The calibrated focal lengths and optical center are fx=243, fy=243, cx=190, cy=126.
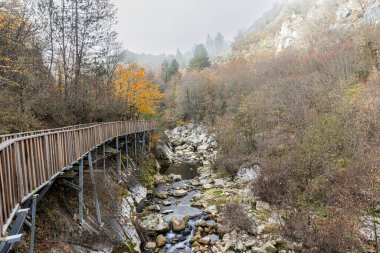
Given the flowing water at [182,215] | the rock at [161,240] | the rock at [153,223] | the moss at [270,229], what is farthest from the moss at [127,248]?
the moss at [270,229]

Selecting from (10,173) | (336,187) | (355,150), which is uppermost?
(10,173)

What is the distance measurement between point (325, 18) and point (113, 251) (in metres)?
56.7

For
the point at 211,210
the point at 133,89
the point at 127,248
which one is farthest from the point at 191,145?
the point at 127,248

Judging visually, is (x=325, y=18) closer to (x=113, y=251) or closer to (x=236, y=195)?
(x=236, y=195)

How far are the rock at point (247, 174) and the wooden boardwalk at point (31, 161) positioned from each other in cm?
1390

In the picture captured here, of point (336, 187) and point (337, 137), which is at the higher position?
point (337, 137)

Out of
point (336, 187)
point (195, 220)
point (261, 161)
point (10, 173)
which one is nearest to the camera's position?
point (10, 173)

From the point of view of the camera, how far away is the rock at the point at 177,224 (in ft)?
46.7

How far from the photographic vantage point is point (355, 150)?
16516 millimetres

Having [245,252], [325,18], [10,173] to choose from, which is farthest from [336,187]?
[325,18]

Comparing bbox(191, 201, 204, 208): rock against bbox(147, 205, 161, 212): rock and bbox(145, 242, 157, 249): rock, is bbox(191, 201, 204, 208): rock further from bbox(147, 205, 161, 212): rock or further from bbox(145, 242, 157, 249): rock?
bbox(145, 242, 157, 249): rock

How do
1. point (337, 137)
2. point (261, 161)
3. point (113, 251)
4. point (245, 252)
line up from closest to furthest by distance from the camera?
point (113, 251) → point (245, 252) → point (337, 137) → point (261, 161)

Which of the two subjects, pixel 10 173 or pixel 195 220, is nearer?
pixel 10 173

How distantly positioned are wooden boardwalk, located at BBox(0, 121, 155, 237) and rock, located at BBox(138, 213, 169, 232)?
587 centimetres
